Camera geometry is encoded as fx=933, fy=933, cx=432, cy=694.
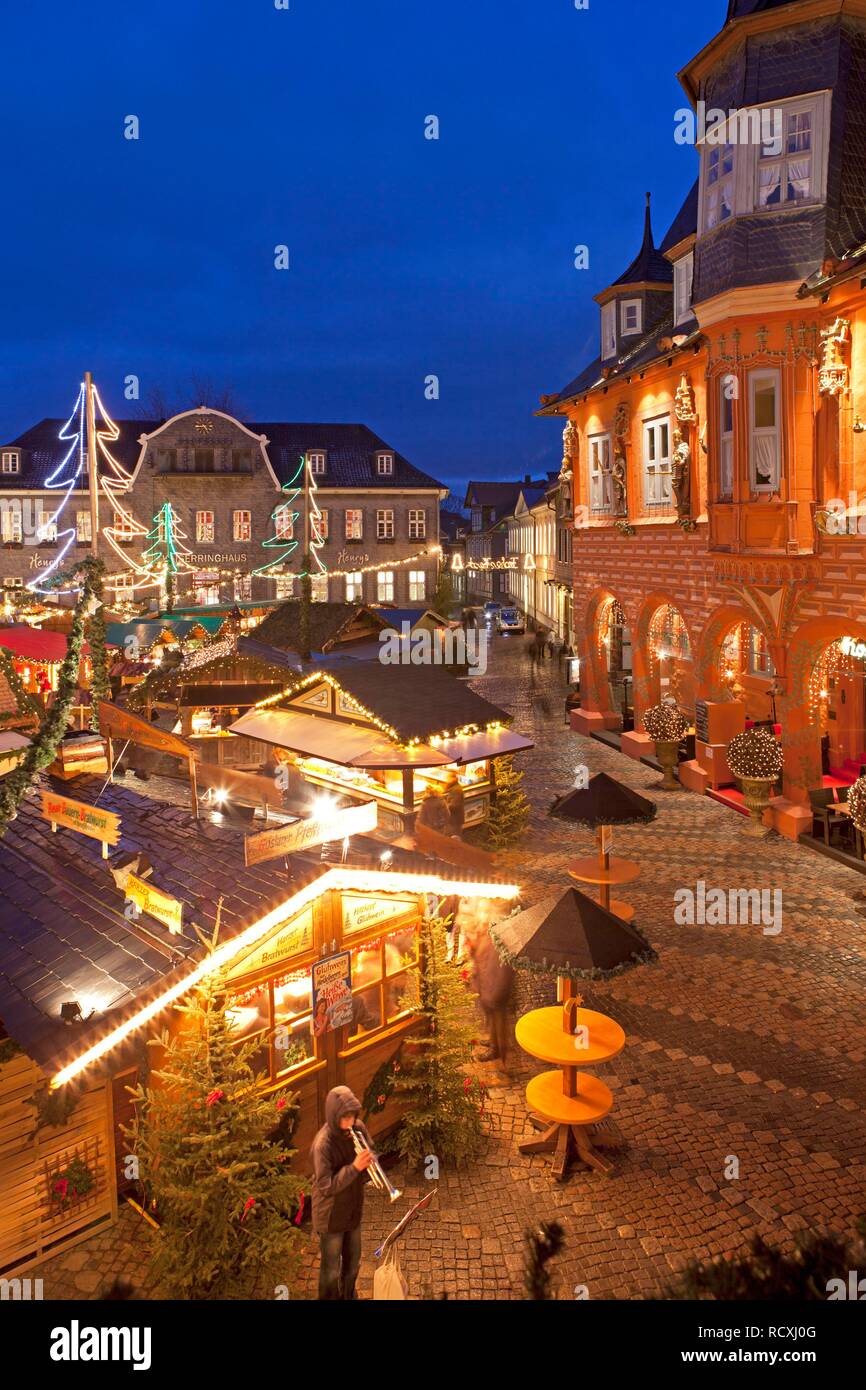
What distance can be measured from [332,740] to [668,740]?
8821 millimetres

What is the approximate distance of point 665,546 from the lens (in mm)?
22359

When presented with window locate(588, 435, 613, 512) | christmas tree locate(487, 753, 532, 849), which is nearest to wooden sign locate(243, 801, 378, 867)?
christmas tree locate(487, 753, 532, 849)

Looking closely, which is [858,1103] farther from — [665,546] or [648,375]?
[648,375]

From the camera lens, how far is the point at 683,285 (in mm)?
22578

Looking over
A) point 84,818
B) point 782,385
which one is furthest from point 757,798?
point 84,818

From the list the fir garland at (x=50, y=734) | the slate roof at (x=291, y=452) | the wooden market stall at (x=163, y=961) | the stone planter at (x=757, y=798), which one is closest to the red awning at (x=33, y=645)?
the fir garland at (x=50, y=734)

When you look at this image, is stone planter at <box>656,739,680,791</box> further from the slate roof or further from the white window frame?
the slate roof

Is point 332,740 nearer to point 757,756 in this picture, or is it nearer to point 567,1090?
point 757,756

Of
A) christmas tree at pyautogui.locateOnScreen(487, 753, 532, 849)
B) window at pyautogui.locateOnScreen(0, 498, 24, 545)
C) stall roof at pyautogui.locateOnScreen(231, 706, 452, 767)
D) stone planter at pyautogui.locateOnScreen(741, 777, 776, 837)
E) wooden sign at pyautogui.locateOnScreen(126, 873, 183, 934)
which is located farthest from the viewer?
window at pyautogui.locateOnScreen(0, 498, 24, 545)

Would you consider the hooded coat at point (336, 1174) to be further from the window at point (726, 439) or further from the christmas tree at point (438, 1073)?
the window at point (726, 439)

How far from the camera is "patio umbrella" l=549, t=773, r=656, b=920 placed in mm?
12459

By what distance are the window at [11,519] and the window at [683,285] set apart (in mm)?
36194

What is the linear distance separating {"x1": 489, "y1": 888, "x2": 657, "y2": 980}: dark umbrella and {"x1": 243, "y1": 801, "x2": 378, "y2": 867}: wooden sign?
5.71 ft
